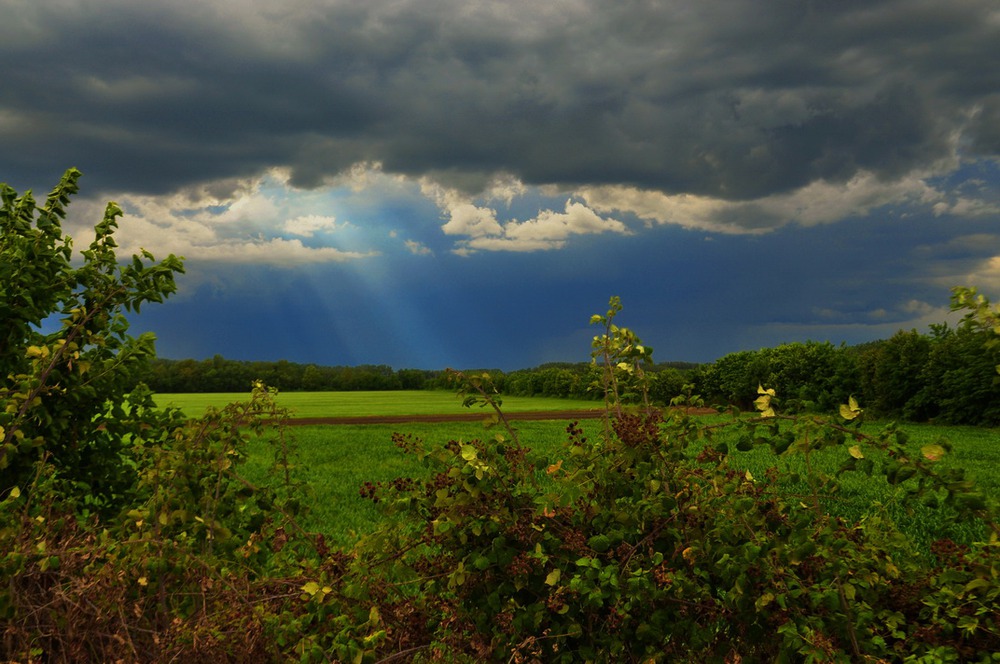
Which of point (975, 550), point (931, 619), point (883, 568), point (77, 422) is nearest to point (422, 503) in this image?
point (883, 568)

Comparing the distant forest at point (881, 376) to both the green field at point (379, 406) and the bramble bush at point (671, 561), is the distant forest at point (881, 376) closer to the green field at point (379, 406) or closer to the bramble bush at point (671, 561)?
the bramble bush at point (671, 561)

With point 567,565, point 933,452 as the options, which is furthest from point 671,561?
point 933,452

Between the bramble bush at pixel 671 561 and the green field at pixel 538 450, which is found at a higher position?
the bramble bush at pixel 671 561

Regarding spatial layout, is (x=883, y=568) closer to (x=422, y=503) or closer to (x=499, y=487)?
(x=499, y=487)

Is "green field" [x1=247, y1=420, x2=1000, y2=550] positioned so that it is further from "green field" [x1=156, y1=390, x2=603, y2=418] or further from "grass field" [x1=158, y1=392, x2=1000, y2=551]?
"green field" [x1=156, y1=390, x2=603, y2=418]

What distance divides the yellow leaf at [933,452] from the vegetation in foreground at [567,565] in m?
0.01

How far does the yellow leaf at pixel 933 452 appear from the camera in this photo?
2520mm

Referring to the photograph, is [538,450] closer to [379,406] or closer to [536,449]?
[536,449]

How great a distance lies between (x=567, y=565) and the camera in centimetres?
288

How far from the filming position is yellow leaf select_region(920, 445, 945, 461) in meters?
2.52

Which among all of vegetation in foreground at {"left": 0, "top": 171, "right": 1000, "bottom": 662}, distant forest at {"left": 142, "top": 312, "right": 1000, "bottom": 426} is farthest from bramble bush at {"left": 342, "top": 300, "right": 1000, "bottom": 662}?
distant forest at {"left": 142, "top": 312, "right": 1000, "bottom": 426}

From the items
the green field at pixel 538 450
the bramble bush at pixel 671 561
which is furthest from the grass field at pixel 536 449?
the bramble bush at pixel 671 561

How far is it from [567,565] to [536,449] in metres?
14.4

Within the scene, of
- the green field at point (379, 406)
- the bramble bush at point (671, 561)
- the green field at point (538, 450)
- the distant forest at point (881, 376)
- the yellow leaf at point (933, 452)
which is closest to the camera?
the yellow leaf at point (933, 452)
